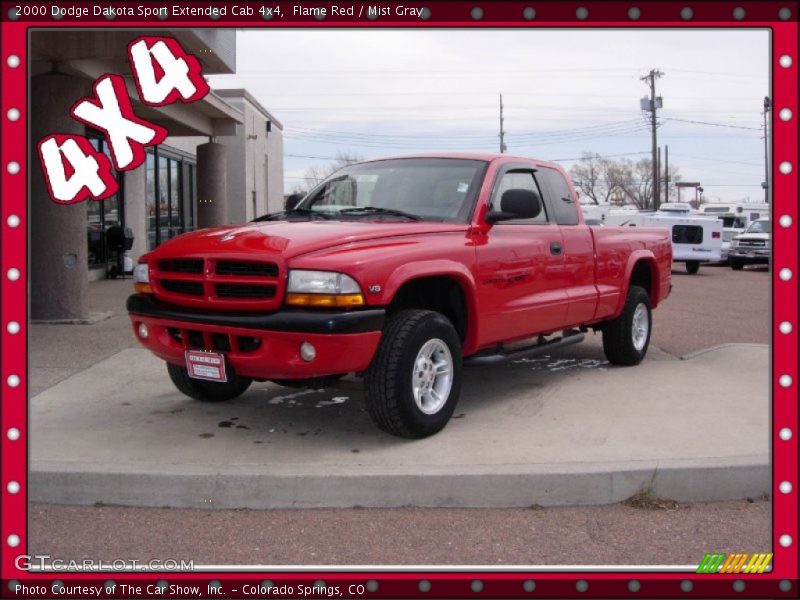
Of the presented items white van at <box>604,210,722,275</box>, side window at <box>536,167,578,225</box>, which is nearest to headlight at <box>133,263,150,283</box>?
side window at <box>536,167,578,225</box>

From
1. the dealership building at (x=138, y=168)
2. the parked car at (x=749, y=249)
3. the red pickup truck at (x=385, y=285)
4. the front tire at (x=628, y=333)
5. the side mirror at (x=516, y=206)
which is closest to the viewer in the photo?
the red pickup truck at (x=385, y=285)

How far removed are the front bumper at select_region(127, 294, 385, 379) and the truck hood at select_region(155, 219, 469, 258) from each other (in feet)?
1.25

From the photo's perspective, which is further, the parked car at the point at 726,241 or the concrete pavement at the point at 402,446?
the parked car at the point at 726,241

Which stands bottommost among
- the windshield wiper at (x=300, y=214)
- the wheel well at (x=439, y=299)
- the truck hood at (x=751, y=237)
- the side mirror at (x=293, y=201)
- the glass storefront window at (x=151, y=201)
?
the wheel well at (x=439, y=299)

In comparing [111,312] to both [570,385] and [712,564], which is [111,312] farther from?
[712,564]

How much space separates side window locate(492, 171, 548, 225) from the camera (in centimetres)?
597

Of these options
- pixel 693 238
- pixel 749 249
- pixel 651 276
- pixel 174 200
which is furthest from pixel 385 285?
pixel 749 249

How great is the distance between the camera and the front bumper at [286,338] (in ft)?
14.7

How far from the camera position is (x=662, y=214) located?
24.5 m

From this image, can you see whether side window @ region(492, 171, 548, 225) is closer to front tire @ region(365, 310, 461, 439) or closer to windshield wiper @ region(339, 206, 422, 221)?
windshield wiper @ region(339, 206, 422, 221)

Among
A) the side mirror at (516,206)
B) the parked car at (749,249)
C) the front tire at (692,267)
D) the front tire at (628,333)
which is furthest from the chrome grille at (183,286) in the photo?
the parked car at (749,249)

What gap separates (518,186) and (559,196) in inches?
25.7

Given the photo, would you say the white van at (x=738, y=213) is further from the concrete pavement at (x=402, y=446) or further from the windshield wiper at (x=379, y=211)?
the windshield wiper at (x=379, y=211)

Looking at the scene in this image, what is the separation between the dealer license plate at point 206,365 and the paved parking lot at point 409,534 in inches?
33.2
